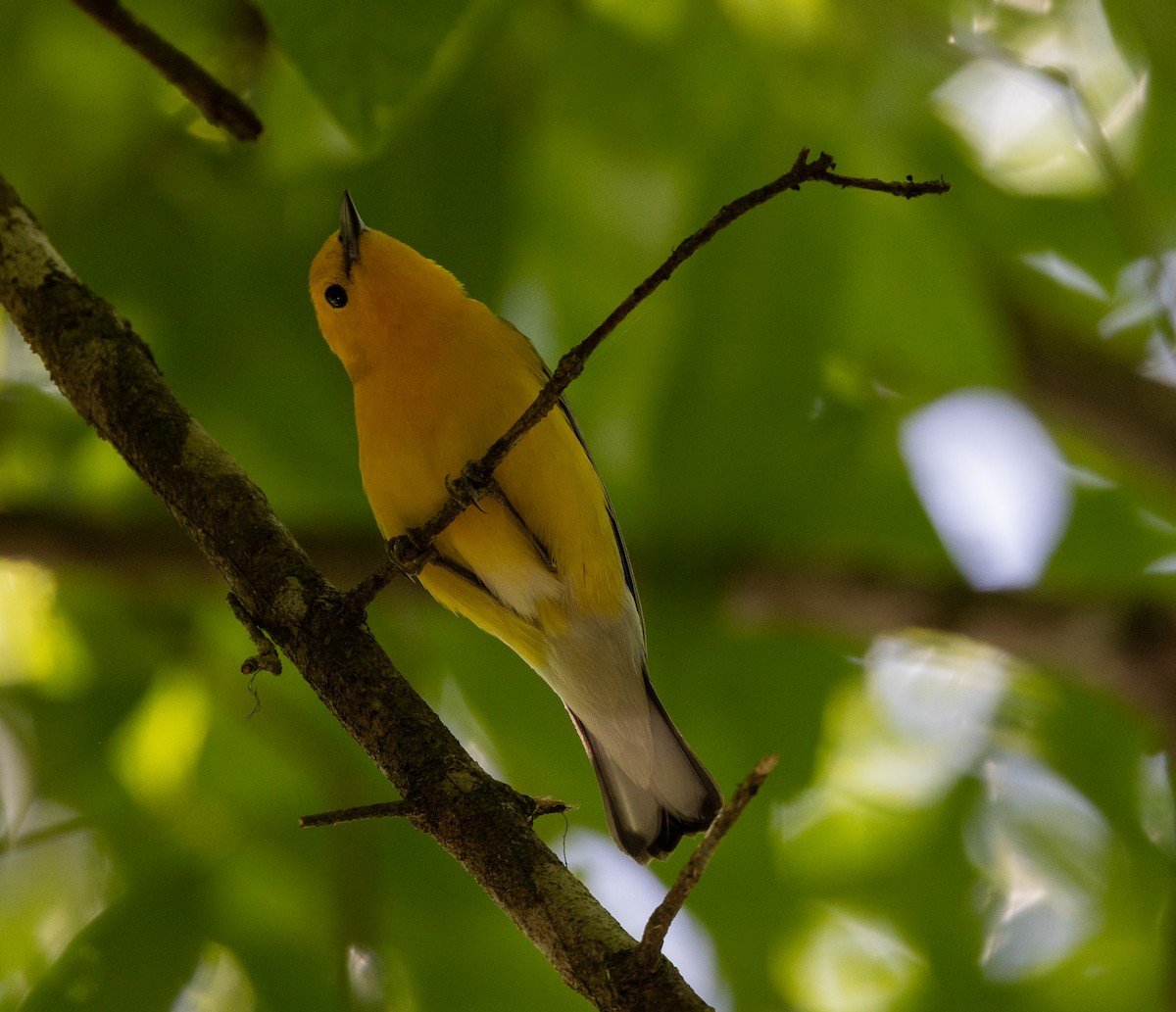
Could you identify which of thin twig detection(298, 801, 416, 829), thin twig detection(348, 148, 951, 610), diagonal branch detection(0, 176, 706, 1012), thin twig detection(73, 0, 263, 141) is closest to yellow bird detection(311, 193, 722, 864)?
thin twig detection(348, 148, 951, 610)

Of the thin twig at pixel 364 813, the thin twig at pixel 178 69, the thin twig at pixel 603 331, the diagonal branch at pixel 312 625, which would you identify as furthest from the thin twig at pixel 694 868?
the thin twig at pixel 178 69

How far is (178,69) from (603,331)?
76 cm

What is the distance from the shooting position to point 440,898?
4.00m

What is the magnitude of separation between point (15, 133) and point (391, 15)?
190cm

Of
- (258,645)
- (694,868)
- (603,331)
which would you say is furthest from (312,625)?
(694,868)

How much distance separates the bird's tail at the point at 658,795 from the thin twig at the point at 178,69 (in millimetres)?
2694

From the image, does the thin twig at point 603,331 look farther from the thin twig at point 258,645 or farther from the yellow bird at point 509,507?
the yellow bird at point 509,507

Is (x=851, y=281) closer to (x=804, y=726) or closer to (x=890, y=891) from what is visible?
(x=804, y=726)

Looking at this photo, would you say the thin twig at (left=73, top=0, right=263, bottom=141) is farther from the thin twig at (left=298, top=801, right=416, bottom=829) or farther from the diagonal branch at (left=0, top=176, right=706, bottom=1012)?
the thin twig at (left=298, top=801, right=416, bottom=829)

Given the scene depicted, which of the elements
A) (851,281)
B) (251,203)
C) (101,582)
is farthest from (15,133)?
(851,281)

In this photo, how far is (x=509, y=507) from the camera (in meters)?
3.79

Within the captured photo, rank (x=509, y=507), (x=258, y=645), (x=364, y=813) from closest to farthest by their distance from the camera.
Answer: (x=364, y=813) < (x=258, y=645) < (x=509, y=507)

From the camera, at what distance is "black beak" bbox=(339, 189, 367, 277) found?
3.84 meters

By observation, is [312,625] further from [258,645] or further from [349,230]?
[349,230]
